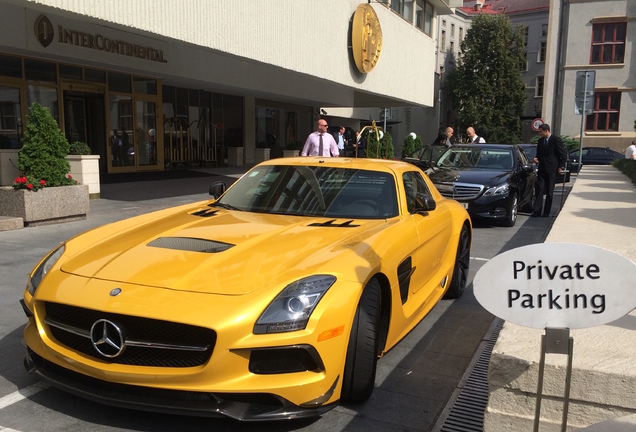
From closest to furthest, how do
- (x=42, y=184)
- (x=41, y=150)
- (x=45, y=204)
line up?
(x=45, y=204)
(x=42, y=184)
(x=41, y=150)

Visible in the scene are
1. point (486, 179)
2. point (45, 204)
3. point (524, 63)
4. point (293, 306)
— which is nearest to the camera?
point (293, 306)

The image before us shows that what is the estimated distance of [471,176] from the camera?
35.3ft

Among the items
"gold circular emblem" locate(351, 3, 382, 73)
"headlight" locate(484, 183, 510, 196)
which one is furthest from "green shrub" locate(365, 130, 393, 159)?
"headlight" locate(484, 183, 510, 196)

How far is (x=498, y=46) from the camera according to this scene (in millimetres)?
53812

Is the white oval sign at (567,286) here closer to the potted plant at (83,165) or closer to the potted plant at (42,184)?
the potted plant at (42,184)

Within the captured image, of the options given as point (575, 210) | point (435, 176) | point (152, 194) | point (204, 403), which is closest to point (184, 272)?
point (204, 403)

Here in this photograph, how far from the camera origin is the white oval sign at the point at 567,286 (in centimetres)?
216

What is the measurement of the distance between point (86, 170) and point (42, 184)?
2833 millimetres

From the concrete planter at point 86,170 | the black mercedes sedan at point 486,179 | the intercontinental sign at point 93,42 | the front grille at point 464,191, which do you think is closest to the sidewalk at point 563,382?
the black mercedes sedan at point 486,179

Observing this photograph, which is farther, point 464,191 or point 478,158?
point 478,158

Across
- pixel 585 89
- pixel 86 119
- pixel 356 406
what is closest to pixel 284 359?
pixel 356 406

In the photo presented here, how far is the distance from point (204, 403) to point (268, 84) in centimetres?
1963

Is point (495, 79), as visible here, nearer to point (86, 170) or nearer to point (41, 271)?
point (86, 170)

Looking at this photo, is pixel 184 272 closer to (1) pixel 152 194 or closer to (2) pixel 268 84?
(1) pixel 152 194
